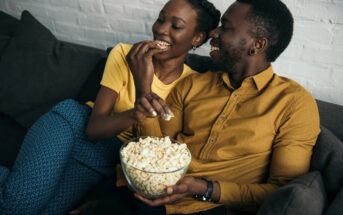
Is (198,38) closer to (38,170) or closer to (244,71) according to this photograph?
(244,71)

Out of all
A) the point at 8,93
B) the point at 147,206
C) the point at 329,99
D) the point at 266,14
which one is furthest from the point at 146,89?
the point at 8,93

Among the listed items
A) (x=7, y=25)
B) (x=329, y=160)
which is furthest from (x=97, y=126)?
(x=7, y=25)

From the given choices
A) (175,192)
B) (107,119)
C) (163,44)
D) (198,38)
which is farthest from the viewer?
(198,38)

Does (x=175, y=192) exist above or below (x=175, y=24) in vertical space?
below

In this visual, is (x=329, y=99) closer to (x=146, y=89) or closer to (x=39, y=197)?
(x=146, y=89)

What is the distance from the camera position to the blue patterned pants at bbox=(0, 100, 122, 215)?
1.22m

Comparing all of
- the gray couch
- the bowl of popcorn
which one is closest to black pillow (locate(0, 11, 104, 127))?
the gray couch

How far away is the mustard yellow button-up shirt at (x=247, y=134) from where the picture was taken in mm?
1151

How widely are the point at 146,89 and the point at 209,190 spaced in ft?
1.67

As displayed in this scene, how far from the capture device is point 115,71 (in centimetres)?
149

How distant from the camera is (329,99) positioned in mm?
1627

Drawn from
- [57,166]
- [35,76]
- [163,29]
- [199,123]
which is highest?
[163,29]

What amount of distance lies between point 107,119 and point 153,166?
48cm

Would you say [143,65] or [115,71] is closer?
[143,65]
